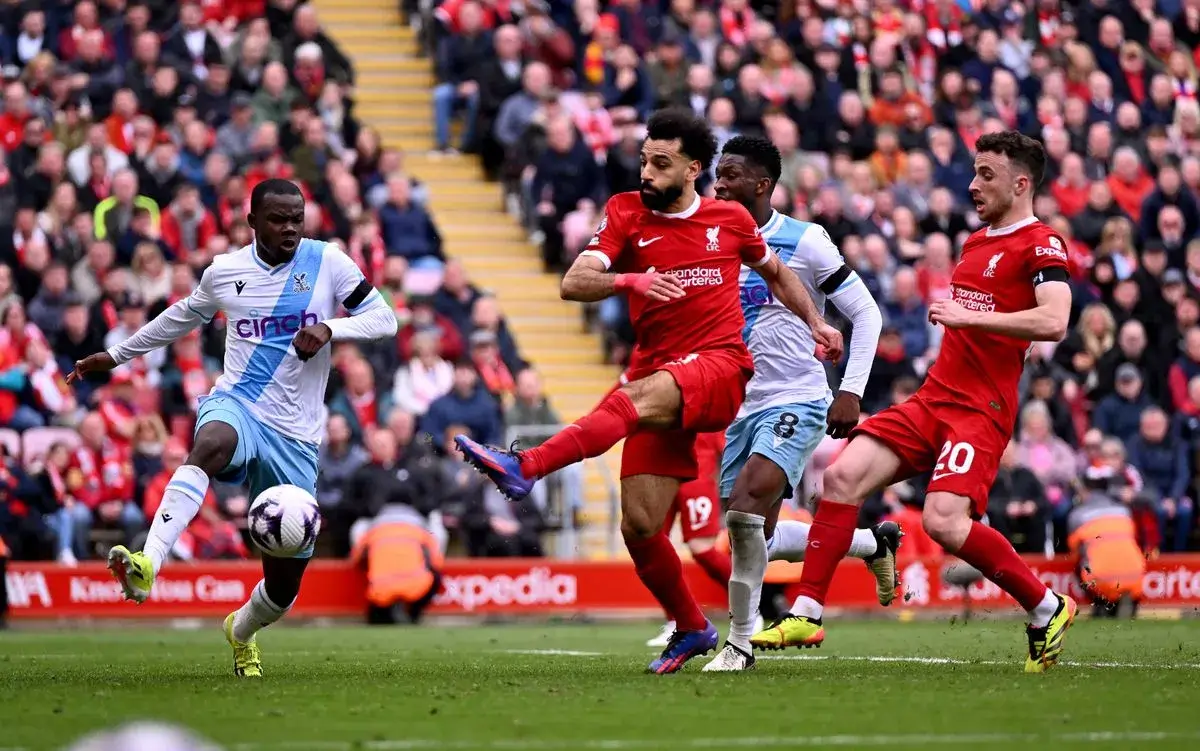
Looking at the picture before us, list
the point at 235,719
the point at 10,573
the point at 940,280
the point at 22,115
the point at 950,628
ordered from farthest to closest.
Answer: the point at 940,280 < the point at 22,115 < the point at 10,573 < the point at 950,628 < the point at 235,719

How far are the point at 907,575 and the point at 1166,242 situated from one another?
290 inches

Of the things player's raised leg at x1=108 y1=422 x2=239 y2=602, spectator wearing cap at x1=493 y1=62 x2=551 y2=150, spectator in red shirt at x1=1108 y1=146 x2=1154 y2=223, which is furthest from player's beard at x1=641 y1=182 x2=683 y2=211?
spectator in red shirt at x1=1108 y1=146 x2=1154 y2=223

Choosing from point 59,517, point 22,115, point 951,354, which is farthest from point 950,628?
point 22,115

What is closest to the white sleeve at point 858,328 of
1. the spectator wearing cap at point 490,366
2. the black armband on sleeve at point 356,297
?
the black armband on sleeve at point 356,297

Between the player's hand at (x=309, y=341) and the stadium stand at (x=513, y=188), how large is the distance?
8547mm

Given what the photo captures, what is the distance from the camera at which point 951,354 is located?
35.4 ft

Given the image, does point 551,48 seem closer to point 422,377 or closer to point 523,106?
point 523,106

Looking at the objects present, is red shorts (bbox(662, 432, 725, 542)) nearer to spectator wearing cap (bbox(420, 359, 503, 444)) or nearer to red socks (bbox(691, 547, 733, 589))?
red socks (bbox(691, 547, 733, 589))

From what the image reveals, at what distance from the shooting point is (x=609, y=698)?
9.19 m

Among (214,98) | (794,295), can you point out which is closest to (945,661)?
(794,295)

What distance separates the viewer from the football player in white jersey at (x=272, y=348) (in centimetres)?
1095

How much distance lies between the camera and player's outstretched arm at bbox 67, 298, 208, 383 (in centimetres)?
1141

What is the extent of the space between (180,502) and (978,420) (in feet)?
13.3

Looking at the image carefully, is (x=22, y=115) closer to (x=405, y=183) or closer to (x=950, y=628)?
(x=405, y=183)
